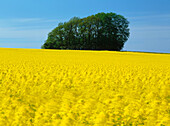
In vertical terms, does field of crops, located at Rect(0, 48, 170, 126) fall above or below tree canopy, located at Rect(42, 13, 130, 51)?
below

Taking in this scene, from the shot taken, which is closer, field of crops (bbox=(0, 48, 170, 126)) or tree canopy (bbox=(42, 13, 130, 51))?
field of crops (bbox=(0, 48, 170, 126))

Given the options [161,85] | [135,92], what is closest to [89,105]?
[135,92]

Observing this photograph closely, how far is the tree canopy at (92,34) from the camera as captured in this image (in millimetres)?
58344

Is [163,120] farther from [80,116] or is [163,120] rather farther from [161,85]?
[161,85]

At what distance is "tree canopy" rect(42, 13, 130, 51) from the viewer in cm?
5834

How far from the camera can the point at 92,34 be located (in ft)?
193

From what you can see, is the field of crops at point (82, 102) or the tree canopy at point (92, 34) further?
the tree canopy at point (92, 34)

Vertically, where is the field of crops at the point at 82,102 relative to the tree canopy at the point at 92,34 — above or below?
below

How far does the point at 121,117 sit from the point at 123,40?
177 ft

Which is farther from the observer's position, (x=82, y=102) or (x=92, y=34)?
(x=92, y=34)

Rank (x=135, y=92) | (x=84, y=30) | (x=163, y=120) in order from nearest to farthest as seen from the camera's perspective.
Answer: (x=163, y=120)
(x=135, y=92)
(x=84, y=30)

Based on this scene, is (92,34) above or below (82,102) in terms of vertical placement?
above

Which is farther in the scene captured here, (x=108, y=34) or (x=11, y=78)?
(x=108, y=34)

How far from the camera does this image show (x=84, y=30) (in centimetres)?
5925
